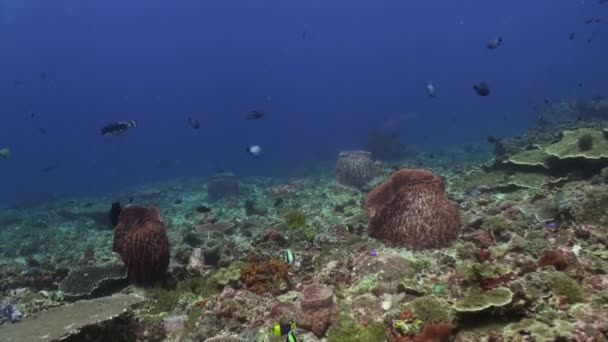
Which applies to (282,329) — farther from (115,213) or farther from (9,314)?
(115,213)

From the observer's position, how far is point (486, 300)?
16.4 feet

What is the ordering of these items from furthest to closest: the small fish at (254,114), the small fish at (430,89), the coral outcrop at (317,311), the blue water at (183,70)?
the blue water at (183,70)
the small fish at (430,89)
the small fish at (254,114)
the coral outcrop at (317,311)

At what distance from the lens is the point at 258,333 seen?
21.7 feet

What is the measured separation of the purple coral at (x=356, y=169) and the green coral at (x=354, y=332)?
13.8 metres

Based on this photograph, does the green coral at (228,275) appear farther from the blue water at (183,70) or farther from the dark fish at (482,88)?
the blue water at (183,70)

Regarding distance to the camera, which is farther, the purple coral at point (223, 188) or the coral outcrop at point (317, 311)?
the purple coral at point (223, 188)

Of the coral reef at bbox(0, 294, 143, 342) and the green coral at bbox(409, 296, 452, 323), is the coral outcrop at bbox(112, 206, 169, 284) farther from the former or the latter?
the green coral at bbox(409, 296, 452, 323)

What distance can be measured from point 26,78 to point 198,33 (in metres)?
72.0

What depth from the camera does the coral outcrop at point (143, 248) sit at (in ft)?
29.4

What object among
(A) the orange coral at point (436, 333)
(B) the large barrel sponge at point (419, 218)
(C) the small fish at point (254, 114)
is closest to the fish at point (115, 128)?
(C) the small fish at point (254, 114)

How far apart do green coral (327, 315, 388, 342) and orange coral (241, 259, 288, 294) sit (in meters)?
2.00

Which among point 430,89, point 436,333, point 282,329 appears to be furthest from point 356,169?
point 436,333

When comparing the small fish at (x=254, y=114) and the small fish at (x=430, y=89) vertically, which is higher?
the small fish at (x=430, y=89)

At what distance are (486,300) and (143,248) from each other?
6.80 metres
